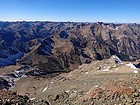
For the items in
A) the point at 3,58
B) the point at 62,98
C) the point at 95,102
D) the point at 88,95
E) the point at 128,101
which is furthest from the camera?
the point at 3,58

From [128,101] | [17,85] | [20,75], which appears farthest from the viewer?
[20,75]

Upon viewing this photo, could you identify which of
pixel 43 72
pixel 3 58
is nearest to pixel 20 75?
pixel 43 72

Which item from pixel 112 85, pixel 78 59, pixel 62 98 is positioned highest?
pixel 112 85

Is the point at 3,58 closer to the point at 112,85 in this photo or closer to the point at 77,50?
the point at 77,50

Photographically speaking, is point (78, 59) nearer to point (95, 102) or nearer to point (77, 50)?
point (77, 50)

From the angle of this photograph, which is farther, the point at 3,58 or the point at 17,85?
the point at 3,58

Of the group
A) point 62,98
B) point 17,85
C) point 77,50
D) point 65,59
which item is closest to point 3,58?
point 65,59

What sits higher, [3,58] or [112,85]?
[112,85]

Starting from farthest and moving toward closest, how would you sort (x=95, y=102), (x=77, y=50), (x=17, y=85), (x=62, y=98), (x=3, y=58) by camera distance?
(x=77, y=50) → (x=3, y=58) → (x=17, y=85) → (x=62, y=98) → (x=95, y=102)

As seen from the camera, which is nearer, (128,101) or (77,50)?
(128,101)
